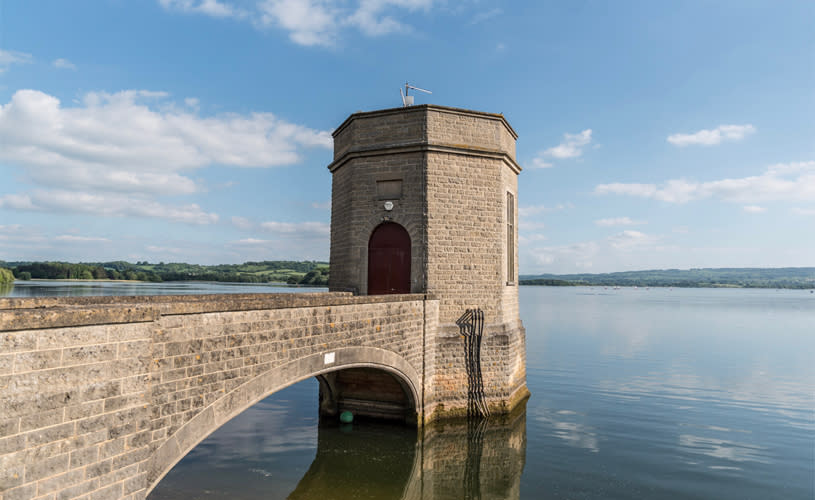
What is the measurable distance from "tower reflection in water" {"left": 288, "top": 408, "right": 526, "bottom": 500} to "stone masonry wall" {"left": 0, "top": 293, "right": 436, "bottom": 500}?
133 inches

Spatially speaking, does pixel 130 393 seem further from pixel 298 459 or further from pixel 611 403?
pixel 611 403

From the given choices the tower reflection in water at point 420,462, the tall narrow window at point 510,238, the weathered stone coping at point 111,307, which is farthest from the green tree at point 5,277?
the weathered stone coping at point 111,307

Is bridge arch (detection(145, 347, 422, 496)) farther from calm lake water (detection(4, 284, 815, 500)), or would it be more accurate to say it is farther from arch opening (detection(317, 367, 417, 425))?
calm lake water (detection(4, 284, 815, 500))

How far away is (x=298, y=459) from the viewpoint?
35.1 feet

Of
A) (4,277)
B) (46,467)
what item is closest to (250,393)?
(46,467)

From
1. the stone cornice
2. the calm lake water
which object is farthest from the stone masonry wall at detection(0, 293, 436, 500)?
the stone cornice

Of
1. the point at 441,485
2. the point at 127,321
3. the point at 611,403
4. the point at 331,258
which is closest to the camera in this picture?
the point at 127,321

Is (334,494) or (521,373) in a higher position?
(521,373)

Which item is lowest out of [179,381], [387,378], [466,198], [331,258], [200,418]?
[387,378]

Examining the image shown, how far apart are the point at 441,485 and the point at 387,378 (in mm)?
3204

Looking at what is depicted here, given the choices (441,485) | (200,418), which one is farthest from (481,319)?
(200,418)

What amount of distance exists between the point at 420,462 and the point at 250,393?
5.29 m

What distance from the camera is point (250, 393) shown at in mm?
6578

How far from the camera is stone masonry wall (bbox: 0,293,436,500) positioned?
393 cm
